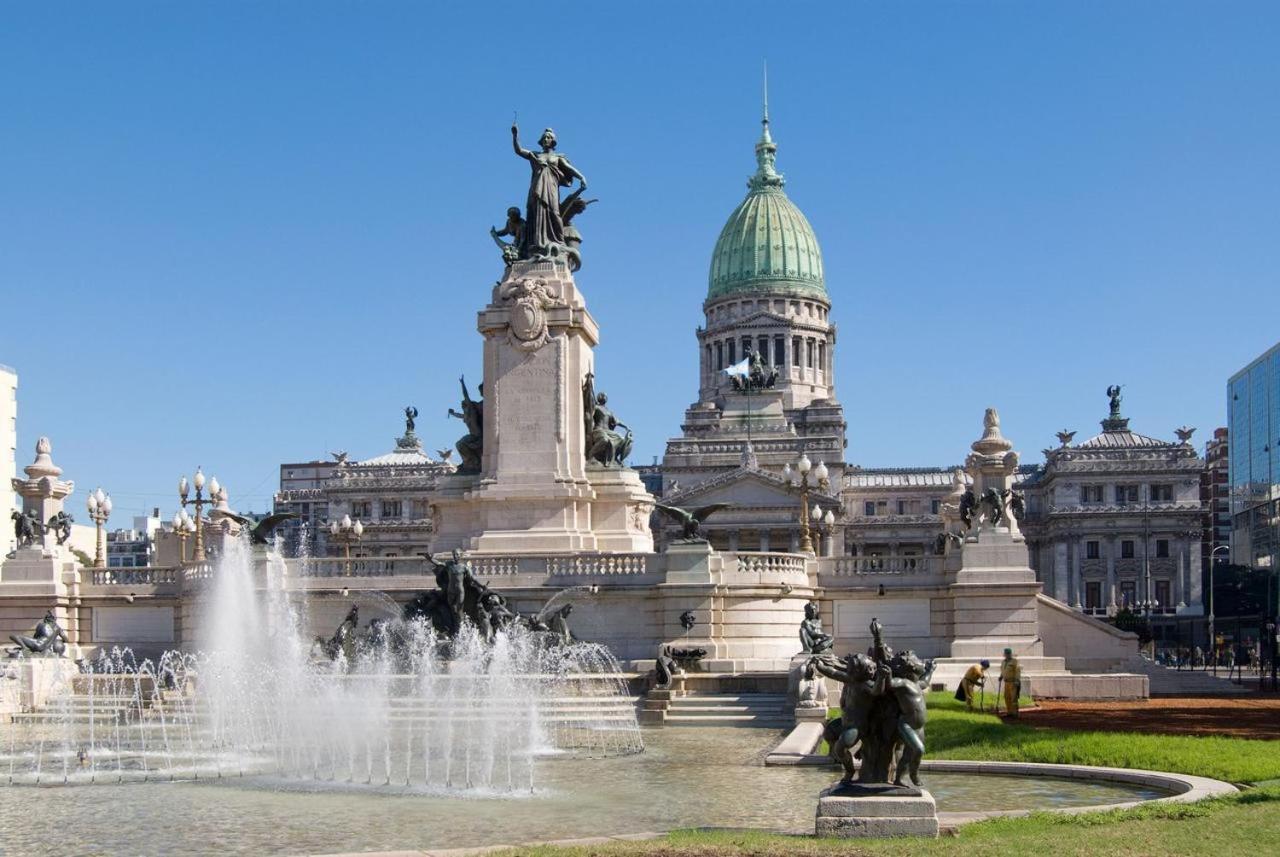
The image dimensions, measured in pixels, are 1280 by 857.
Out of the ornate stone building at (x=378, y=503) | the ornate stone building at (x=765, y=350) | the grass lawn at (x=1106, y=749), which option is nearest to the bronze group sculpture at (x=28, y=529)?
the grass lawn at (x=1106, y=749)

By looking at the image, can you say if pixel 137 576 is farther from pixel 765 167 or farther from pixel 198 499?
pixel 765 167

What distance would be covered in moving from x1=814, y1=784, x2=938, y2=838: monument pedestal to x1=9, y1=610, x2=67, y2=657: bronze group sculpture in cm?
3244

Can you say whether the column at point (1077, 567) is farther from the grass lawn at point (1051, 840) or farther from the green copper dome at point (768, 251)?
the grass lawn at point (1051, 840)

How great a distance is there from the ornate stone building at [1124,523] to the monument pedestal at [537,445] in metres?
87.1

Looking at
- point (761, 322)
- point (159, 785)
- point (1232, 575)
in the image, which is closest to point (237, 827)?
point (159, 785)

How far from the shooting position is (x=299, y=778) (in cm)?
2448

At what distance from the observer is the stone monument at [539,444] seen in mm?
45938

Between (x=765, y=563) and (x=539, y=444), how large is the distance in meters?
8.00

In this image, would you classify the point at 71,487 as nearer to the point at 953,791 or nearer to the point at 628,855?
the point at 953,791

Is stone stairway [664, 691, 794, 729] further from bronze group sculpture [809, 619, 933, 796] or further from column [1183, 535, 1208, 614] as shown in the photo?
column [1183, 535, 1208, 614]

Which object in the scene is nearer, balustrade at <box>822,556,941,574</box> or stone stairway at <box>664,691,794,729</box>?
stone stairway at <box>664,691,794,729</box>

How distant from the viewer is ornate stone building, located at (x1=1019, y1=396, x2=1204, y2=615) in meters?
126

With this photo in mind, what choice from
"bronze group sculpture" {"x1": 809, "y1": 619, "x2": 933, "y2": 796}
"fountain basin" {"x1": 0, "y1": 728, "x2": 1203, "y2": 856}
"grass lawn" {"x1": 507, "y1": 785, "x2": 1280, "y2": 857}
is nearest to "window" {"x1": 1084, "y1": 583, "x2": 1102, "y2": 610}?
"fountain basin" {"x1": 0, "y1": 728, "x2": 1203, "y2": 856}

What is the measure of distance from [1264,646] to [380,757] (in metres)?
60.1
